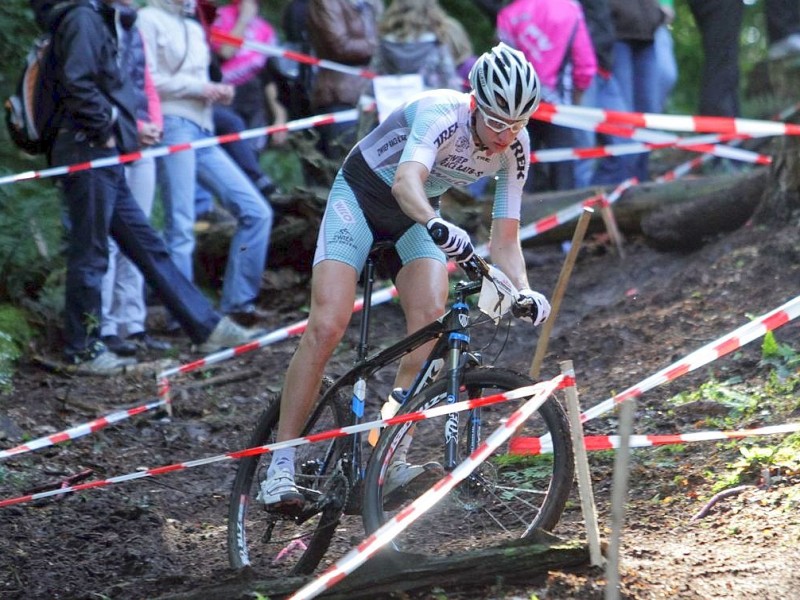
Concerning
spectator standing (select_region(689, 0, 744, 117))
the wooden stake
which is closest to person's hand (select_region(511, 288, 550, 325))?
the wooden stake

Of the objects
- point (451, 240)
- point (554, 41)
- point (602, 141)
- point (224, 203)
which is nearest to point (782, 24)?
point (602, 141)

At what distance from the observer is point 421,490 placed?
4598 millimetres

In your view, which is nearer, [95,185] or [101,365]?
[95,185]

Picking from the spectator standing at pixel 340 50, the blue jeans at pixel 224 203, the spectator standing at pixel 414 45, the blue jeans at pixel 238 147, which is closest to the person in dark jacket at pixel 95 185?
the blue jeans at pixel 224 203

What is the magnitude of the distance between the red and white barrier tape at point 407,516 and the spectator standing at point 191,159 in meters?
4.98

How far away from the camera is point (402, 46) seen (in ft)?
31.1

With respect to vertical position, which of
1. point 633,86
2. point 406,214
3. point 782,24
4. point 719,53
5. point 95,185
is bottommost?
point 406,214

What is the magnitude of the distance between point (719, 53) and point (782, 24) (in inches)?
22.7

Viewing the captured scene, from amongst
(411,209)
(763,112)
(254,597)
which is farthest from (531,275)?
(254,597)

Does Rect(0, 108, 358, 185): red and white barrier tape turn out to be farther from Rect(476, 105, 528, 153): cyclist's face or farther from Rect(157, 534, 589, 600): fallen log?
Rect(157, 534, 589, 600): fallen log

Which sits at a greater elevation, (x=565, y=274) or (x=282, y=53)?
(x=282, y=53)

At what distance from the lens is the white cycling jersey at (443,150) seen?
4758 millimetres

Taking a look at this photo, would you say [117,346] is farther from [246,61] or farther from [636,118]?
[636,118]

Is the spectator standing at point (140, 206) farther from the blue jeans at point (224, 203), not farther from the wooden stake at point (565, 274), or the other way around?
the wooden stake at point (565, 274)
